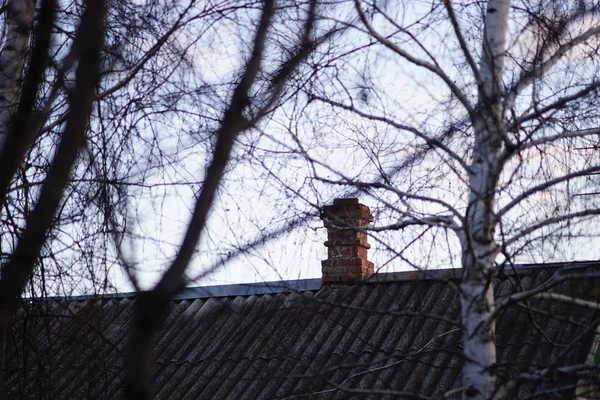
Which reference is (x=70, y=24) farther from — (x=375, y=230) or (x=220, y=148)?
(x=220, y=148)

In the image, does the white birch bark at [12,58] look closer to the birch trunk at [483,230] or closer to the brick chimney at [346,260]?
the birch trunk at [483,230]

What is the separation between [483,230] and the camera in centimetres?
441

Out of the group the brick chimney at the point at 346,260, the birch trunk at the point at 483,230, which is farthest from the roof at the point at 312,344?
the birch trunk at the point at 483,230

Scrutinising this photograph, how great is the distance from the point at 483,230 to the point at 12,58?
2.66 m

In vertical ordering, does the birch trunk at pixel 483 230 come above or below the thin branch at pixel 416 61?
below

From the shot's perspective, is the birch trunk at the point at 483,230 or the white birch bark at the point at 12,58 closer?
the birch trunk at the point at 483,230

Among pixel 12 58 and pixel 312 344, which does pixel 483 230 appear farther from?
pixel 312 344

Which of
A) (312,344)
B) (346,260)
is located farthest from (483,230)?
(346,260)

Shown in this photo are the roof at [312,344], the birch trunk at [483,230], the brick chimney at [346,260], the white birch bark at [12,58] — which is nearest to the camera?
the birch trunk at [483,230]

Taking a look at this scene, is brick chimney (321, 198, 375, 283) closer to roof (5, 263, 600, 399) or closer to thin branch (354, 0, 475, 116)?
roof (5, 263, 600, 399)

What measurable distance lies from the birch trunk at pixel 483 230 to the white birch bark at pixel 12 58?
2398mm

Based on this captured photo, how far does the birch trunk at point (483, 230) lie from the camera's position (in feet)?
13.8

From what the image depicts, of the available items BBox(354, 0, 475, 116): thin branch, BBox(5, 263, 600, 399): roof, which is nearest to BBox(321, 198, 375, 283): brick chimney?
BBox(5, 263, 600, 399): roof

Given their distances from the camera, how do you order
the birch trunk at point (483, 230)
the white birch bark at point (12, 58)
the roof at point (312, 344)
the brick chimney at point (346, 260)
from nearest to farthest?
the birch trunk at point (483, 230) → the white birch bark at point (12, 58) → the roof at point (312, 344) → the brick chimney at point (346, 260)
